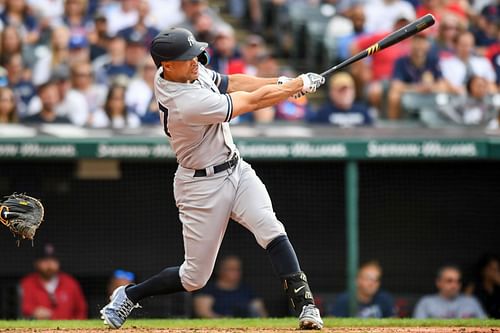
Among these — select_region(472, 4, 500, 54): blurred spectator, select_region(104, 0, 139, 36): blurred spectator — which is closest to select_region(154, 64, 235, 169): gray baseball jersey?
select_region(104, 0, 139, 36): blurred spectator

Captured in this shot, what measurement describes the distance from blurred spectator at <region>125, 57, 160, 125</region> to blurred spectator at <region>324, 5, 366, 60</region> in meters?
2.13

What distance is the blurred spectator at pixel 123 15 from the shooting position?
38.9 ft

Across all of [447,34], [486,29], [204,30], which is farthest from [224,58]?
[486,29]

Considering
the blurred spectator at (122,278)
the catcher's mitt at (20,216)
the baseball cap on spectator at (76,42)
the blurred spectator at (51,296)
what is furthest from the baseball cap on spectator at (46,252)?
the catcher's mitt at (20,216)

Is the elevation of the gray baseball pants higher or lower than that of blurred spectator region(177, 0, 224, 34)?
lower

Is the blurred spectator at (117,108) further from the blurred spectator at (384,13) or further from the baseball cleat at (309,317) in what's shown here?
the baseball cleat at (309,317)

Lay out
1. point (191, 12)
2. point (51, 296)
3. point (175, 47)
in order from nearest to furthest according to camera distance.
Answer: point (175, 47) → point (51, 296) → point (191, 12)

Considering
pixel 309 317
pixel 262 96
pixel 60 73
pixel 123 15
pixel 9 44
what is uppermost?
pixel 123 15

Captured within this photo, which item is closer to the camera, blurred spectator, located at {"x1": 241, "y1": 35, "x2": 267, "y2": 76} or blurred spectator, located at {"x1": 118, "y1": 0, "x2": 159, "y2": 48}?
blurred spectator, located at {"x1": 241, "y1": 35, "x2": 267, "y2": 76}

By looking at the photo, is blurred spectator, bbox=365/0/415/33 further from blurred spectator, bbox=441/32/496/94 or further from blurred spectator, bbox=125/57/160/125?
blurred spectator, bbox=125/57/160/125

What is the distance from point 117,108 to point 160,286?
12.4ft

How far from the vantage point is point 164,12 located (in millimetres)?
12141

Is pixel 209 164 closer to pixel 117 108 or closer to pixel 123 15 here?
pixel 117 108

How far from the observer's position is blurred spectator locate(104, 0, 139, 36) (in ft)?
38.9
